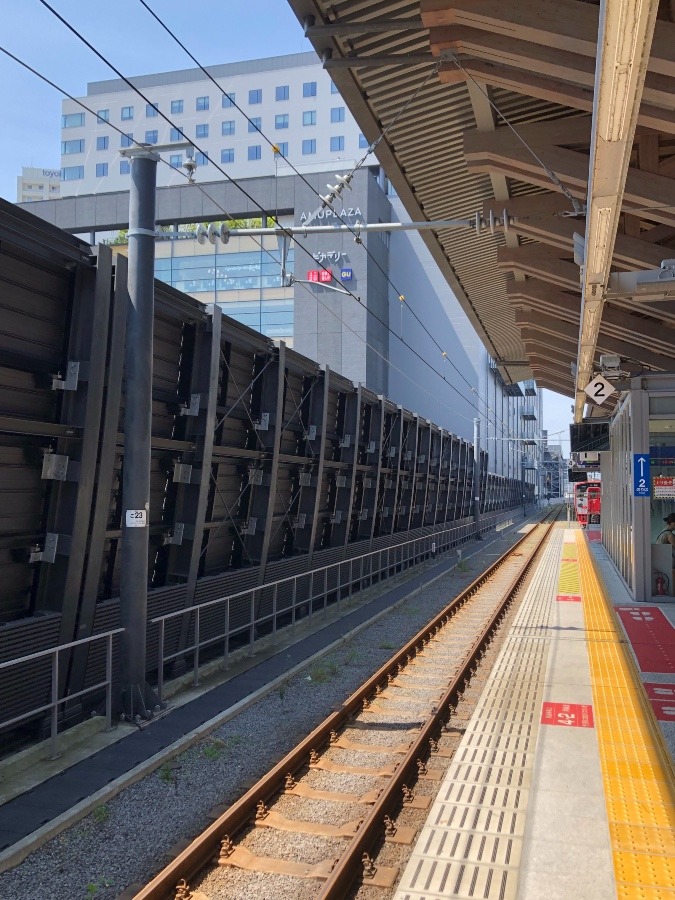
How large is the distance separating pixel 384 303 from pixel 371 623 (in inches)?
1315

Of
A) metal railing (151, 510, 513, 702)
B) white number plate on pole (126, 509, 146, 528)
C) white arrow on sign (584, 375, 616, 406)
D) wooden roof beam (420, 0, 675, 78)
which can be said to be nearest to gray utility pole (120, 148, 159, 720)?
white number plate on pole (126, 509, 146, 528)

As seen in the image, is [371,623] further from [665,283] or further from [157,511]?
[665,283]

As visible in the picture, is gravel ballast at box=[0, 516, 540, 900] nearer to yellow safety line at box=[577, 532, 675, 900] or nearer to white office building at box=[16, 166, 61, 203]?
yellow safety line at box=[577, 532, 675, 900]

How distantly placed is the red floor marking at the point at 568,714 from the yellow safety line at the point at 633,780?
0.11 m

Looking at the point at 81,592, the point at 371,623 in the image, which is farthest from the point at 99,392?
the point at 371,623

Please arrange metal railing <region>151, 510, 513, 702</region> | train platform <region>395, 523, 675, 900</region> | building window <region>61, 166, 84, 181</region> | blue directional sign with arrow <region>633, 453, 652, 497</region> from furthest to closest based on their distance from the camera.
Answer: building window <region>61, 166, 84, 181</region> → blue directional sign with arrow <region>633, 453, 652, 497</region> → metal railing <region>151, 510, 513, 702</region> → train platform <region>395, 523, 675, 900</region>

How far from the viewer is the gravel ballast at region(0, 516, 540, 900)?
4.74 meters

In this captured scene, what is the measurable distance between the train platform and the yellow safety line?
0.5 inches

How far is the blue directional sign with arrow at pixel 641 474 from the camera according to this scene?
576 inches

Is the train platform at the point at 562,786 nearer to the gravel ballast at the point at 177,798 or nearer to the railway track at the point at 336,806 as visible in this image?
the railway track at the point at 336,806

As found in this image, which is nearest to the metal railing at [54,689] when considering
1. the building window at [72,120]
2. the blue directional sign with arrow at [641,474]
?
the blue directional sign with arrow at [641,474]

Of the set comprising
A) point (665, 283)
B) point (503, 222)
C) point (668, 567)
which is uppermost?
point (503, 222)

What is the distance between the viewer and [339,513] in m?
15.9

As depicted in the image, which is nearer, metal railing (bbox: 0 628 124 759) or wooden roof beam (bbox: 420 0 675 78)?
wooden roof beam (bbox: 420 0 675 78)
